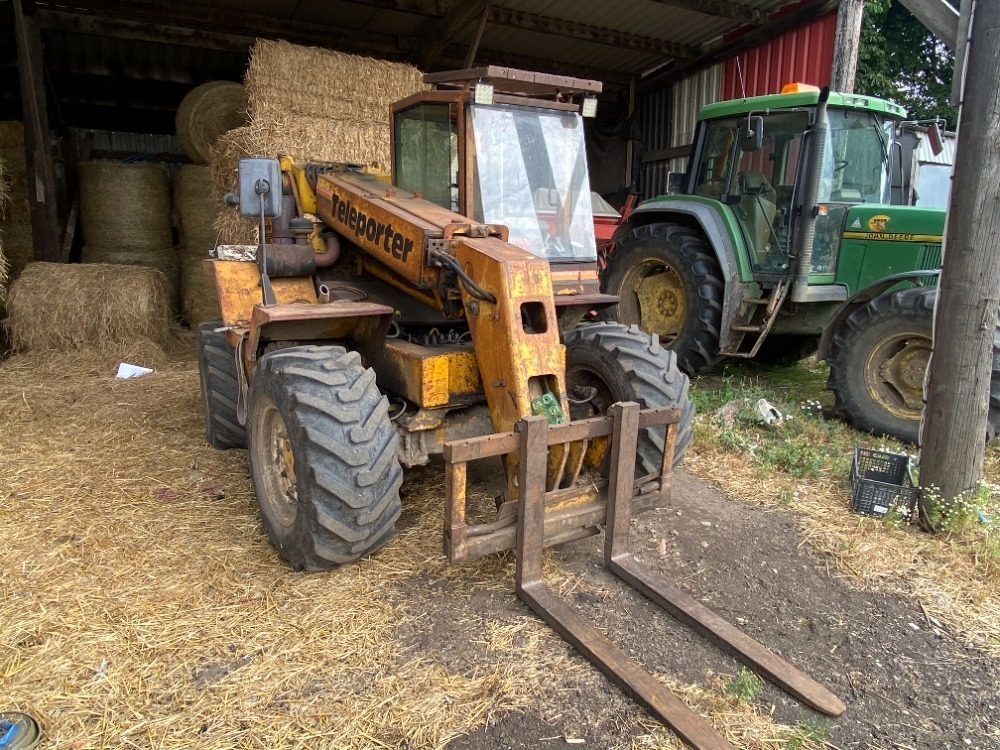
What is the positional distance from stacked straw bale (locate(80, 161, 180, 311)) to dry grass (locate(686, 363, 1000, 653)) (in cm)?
679

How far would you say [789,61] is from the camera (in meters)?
8.81

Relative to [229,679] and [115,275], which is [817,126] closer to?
[229,679]

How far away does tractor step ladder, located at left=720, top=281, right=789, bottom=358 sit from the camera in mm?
5957

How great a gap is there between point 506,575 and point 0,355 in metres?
7.03

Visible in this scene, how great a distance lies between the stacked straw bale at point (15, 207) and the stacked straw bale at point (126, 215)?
0.59 meters

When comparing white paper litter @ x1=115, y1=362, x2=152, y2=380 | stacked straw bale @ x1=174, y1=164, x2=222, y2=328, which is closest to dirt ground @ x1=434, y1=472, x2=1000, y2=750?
white paper litter @ x1=115, y1=362, x2=152, y2=380

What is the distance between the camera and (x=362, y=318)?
3719mm

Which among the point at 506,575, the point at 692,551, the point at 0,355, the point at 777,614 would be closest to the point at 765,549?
the point at 692,551

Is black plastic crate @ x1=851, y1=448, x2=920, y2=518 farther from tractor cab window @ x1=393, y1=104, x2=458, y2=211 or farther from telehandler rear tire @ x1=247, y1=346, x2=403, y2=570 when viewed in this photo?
tractor cab window @ x1=393, y1=104, x2=458, y2=211

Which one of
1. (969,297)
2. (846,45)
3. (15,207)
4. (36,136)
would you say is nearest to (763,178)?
(969,297)

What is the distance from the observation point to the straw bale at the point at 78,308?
729 centimetres

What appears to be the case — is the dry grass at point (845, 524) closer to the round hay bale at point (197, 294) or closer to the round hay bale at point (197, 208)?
the round hay bale at point (197, 294)

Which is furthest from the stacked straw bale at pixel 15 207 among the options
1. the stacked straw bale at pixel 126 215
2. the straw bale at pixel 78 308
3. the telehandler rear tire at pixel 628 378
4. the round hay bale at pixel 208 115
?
the telehandler rear tire at pixel 628 378

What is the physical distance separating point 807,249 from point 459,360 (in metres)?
3.71
